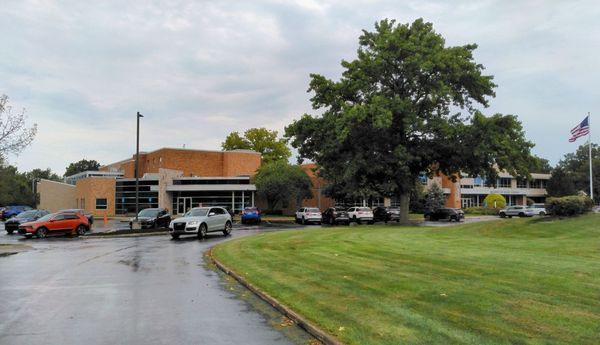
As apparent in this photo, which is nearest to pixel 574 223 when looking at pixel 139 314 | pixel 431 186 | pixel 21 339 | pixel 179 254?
pixel 179 254

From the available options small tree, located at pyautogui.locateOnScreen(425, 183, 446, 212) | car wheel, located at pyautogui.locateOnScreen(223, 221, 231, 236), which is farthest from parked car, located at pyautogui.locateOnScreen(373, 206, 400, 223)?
car wheel, located at pyautogui.locateOnScreen(223, 221, 231, 236)

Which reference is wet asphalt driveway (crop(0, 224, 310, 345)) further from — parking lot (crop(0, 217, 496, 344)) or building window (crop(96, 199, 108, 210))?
building window (crop(96, 199, 108, 210))

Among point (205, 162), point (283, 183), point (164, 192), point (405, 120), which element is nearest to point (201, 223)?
point (405, 120)

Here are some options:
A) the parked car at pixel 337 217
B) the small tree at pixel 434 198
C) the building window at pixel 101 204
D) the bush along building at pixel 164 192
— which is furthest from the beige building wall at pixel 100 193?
the small tree at pixel 434 198

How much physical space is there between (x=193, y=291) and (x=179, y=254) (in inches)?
339

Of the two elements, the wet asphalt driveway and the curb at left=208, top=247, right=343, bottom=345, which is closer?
the curb at left=208, top=247, right=343, bottom=345

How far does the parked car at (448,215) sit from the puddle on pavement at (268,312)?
42.9 meters

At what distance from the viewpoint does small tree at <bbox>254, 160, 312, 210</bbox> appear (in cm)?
6062

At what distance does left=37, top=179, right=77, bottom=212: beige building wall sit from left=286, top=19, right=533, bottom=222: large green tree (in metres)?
50.6

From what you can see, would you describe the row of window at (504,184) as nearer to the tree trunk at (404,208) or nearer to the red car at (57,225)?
the tree trunk at (404,208)

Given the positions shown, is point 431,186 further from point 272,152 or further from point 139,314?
point 139,314

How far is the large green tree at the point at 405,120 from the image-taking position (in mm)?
36531

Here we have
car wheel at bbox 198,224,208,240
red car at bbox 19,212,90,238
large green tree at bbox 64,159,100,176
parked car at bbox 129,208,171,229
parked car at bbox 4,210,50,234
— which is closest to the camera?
car wheel at bbox 198,224,208,240

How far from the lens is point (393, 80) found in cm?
3972
